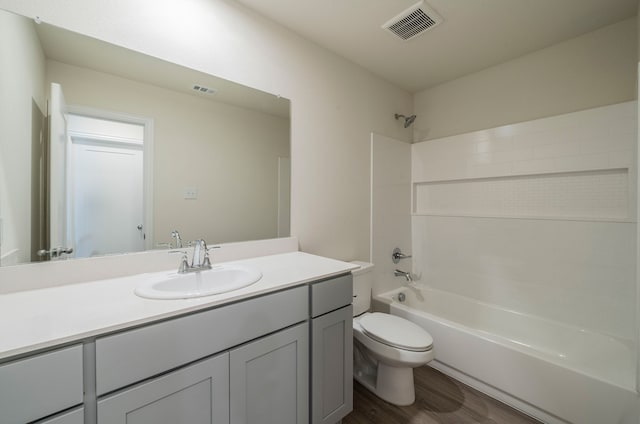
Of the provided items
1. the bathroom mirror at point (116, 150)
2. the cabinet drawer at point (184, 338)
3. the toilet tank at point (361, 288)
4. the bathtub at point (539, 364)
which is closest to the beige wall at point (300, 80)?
the bathroom mirror at point (116, 150)

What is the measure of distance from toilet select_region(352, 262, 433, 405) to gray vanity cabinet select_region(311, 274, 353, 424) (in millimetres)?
312

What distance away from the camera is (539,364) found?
1.51 metres

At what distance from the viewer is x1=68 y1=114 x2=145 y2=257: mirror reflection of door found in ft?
3.70

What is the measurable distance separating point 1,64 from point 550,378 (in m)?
2.91

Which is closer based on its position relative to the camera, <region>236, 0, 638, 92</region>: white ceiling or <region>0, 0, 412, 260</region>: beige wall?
<region>0, 0, 412, 260</region>: beige wall

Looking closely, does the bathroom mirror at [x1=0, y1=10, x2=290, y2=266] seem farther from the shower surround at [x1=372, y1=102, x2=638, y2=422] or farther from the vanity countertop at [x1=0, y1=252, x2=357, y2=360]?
the shower surround at [x1=372, y1=102, x2=638, y2=422]

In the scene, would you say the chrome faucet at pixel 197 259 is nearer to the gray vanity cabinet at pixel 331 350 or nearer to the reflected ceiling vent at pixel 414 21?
the gray vanity cabinet at pixel 331 350

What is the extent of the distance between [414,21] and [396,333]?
79.7 inches

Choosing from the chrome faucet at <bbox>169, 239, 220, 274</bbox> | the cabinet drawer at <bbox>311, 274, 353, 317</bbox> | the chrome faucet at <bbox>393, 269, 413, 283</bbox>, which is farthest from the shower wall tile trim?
the chrome faucet at <bbox>169, 239, 220, 274</bbox>

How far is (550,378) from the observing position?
1.47m

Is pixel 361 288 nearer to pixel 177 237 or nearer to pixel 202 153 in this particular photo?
pixel 177 237

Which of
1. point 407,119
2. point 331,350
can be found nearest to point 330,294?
point 331,350

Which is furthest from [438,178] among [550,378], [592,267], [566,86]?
[550,378]

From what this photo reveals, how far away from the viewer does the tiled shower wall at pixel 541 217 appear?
1.73m
